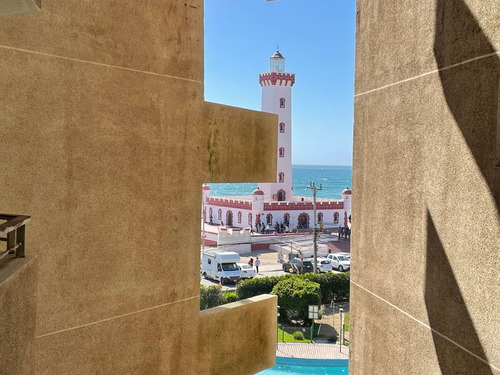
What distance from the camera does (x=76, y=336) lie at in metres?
2.57

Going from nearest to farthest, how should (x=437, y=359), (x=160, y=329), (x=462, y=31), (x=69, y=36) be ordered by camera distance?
1. (x=462, y=31)
2. (x=437, y=359)
3. (x=69, y=36)
4. (x=160, y=329)

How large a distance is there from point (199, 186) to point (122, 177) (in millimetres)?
585

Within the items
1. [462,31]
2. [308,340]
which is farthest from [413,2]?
[308,340]

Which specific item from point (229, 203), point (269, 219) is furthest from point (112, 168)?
point (229, 203)

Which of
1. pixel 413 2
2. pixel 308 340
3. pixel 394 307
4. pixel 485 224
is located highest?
pixel 413 2

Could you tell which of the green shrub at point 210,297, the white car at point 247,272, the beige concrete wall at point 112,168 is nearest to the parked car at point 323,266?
the white car at point 247,272

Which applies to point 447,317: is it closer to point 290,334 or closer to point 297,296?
point 290,334

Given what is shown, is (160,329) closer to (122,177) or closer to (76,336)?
(76,336)

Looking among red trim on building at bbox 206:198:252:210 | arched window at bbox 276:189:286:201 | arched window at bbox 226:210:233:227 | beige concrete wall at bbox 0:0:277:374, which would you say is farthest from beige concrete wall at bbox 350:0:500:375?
arched window at bbox 276:189:286:201

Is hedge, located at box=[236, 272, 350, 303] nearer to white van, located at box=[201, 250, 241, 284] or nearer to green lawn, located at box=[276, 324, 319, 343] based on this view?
green lawn, located at box=[276, 324, 319, 343]

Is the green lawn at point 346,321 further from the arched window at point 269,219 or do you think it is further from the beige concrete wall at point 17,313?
the arched window at point 269,219

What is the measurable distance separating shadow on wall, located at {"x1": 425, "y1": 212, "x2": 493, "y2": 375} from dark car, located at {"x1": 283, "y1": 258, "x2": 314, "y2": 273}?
58.3 feet

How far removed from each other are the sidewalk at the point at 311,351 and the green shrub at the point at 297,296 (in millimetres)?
1553

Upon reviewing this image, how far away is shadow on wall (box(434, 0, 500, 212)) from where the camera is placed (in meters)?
1.94
